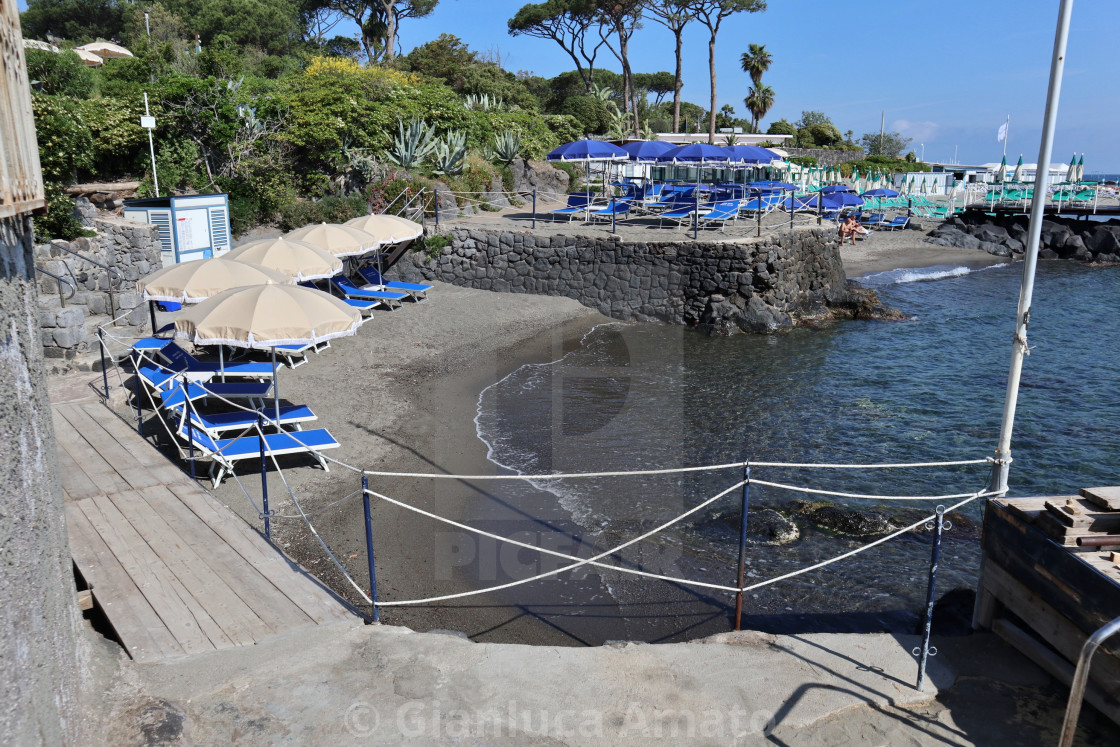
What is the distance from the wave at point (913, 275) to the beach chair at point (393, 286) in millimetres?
16359

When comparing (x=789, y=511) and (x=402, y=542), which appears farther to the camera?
(x=789, y=511)

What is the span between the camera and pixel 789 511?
9.12m

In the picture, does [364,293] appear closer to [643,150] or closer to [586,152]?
[586,152]

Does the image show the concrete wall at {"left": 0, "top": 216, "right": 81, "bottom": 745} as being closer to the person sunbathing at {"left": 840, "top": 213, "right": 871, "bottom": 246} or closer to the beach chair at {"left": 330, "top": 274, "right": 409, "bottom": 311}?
the beach chair at {"left": 330, "top": 274, "right": 409, "bottom": 311}

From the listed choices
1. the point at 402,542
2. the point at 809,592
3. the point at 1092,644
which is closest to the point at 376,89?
the point at 402,542

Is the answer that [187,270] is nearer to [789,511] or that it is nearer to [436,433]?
[436,433]

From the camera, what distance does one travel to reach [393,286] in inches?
712

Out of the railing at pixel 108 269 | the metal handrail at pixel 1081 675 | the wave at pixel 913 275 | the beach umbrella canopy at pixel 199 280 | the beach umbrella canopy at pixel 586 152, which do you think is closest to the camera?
the metal handrail at pixel 1081 675

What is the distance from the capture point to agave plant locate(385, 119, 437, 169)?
22.8 meters

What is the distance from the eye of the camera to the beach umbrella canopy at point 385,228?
16.2 meters

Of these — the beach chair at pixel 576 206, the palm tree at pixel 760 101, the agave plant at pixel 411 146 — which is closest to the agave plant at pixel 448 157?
the agave plant at pixel 411 146

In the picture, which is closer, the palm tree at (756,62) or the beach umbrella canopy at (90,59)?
the beach umbrella canopy at (90,59)

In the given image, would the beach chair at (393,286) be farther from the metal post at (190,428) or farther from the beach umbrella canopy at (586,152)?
the metal post at (190,428)

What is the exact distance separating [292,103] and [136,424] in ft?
52.4
